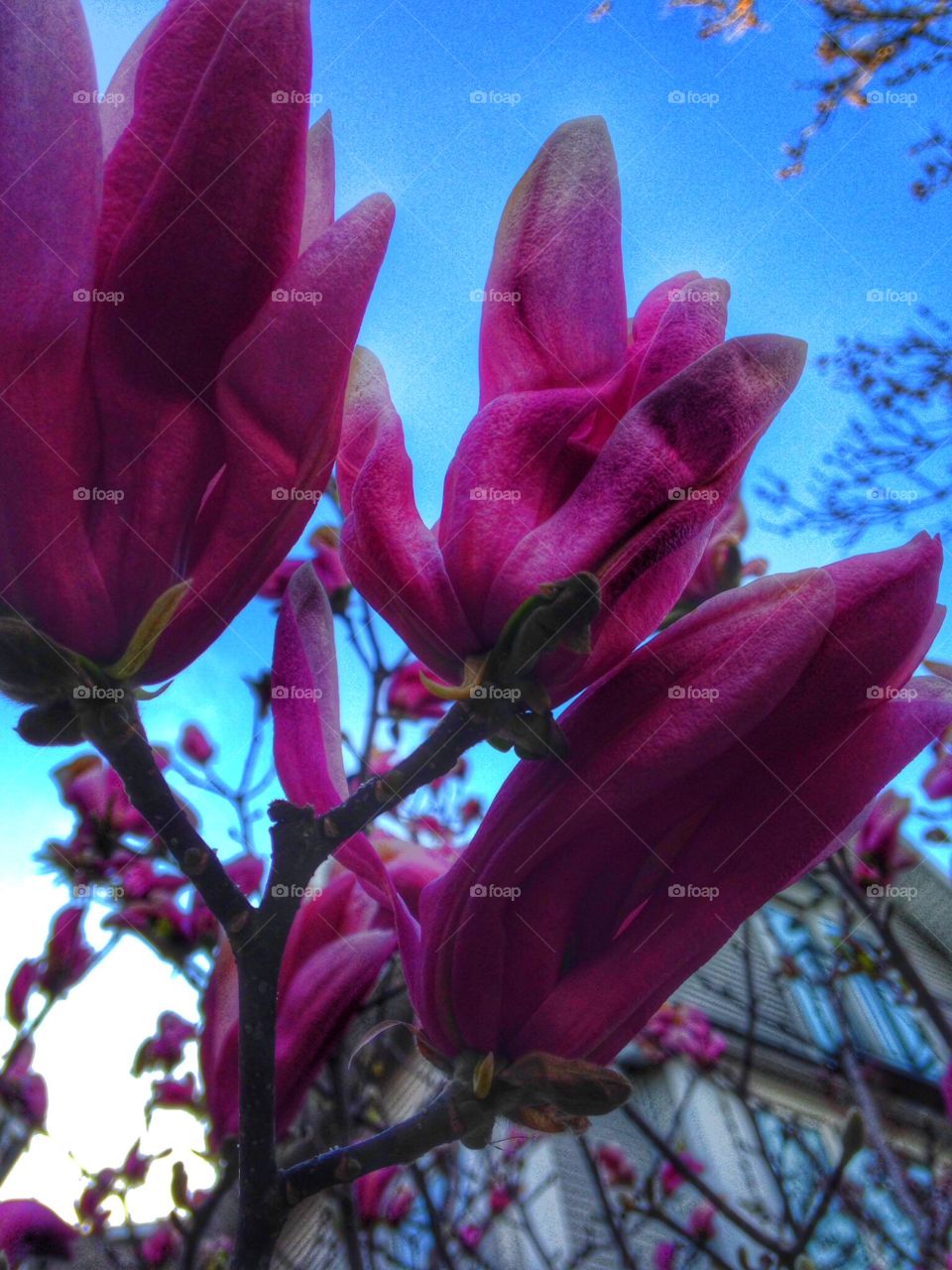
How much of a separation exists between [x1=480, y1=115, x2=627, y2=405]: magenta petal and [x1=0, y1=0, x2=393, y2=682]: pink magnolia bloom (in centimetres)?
11

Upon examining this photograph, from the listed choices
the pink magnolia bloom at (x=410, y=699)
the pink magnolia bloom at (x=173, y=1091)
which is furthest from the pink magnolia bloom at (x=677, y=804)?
the pink magnolia bloom at (x=410, y=699)

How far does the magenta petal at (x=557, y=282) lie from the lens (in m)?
0.58

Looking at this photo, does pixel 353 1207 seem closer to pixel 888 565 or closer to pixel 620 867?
pixel 620 867

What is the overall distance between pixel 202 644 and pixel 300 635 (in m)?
0.12

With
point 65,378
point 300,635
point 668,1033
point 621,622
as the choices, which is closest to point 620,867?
point 621,622

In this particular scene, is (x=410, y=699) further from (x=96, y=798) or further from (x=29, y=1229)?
(x=29, y=1229)

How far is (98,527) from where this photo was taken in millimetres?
488

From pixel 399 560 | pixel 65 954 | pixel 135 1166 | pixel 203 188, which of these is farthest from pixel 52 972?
pixel 203 188

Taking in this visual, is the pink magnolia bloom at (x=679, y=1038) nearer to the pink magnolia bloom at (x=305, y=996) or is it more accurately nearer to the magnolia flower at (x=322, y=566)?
the magnolia flower at (x=322, y=566)

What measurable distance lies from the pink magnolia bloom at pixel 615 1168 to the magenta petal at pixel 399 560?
11.6 ft

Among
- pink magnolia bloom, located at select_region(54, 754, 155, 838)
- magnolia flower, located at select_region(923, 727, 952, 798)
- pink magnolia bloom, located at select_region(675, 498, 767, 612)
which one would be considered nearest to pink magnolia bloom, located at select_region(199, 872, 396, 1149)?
pink magnolia bloom, located at select_region(675, 498, 767, 612)

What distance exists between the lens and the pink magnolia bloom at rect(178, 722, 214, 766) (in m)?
2.38

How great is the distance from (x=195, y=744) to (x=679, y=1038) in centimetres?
192

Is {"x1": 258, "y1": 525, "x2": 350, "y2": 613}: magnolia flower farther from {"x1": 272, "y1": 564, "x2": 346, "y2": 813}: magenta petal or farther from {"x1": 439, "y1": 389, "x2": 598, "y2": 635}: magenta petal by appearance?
{"x1": 439, "y1": 389, "x2": 598, "y2": 635}: magenta petal
